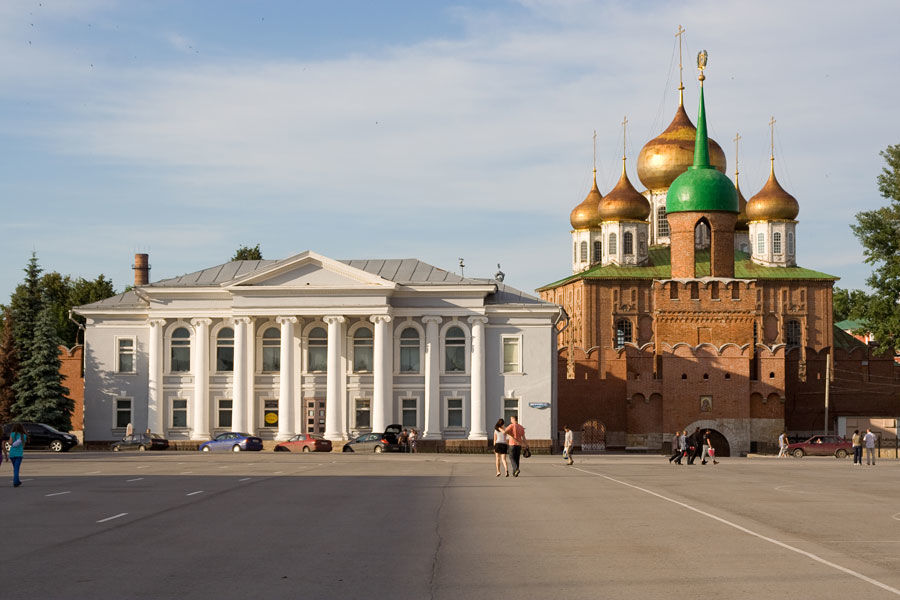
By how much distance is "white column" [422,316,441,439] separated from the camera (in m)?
66.1

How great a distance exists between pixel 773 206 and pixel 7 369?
5684cm

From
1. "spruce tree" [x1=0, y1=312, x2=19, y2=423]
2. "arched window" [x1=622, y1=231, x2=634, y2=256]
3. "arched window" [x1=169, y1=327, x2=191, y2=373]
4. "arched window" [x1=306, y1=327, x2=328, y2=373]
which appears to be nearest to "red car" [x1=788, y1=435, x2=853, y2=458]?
"arched window" [x1=306, y1=327, x2=328, y2=373]

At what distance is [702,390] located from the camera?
75.8 meters

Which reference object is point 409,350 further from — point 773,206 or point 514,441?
point 773,206

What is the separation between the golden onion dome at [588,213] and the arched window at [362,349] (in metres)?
36.9

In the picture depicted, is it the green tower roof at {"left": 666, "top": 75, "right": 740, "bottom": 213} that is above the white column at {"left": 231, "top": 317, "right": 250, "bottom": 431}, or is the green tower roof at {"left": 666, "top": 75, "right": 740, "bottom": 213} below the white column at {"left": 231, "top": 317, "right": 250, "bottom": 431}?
above

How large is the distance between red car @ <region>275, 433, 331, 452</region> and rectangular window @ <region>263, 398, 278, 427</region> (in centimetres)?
416

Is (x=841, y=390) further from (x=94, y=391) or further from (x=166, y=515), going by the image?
(x=166, y=515)

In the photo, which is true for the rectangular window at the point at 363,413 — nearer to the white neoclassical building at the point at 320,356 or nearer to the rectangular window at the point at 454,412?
the white neoclassical building at the point at 320,356

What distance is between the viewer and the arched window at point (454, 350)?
67.2 metres

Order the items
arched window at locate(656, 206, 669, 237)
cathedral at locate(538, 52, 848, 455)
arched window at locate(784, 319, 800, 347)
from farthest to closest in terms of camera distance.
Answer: arched window at locate(656, 206, 669, 237), arched window at locate(784, 319, 800, 347), cathedral at locate(538, 52, 848, 455)

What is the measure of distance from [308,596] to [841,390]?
7793 cm

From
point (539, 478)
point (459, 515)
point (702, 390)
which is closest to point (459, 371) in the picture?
point (702, 390)

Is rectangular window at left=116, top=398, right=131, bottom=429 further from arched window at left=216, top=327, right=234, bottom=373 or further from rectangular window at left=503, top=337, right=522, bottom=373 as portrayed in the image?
rectangular window at left=503, top=337, right=522, bottom=373
